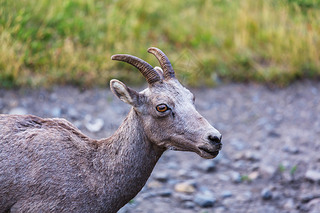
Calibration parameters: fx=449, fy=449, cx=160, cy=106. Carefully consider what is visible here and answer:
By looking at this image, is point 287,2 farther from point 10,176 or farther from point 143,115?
point 10,176

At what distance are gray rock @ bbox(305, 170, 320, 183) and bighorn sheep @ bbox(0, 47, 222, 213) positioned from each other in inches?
116

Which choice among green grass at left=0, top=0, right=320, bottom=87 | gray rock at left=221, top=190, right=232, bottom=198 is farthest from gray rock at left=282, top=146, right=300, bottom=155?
green grass at left=0, top=0, right=320, bottom=87

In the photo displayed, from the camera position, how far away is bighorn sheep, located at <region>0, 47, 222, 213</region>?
350 cm

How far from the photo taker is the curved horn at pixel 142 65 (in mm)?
3677

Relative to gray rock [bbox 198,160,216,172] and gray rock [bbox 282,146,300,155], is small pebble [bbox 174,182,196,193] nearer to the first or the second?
gray rock [bbox 198,160,216,172]

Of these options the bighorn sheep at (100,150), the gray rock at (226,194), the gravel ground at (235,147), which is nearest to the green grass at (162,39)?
the gravel ground at (235,147)

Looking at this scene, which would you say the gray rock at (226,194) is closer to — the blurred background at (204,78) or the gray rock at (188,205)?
the blurred background at (204,78)

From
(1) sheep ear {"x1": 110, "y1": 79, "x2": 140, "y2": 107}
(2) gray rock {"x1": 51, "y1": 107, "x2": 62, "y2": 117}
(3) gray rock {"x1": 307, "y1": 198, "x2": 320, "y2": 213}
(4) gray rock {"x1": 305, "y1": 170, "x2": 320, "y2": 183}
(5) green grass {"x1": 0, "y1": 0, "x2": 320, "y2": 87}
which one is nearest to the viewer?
(1) sheep ear {"x1": 110, "y1": 79, "x2": 140, "y2": 107}

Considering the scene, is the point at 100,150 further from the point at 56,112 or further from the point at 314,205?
the point at 56,112

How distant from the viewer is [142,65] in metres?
3.71

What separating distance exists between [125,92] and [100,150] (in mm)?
577

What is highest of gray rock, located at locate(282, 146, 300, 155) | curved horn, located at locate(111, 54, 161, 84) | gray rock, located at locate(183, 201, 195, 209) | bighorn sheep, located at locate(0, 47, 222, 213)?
gray rock, located at locate(282, 146, 300, 155)

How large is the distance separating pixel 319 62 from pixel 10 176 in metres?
7.18

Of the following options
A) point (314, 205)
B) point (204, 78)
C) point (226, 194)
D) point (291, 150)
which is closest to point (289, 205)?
point (314, 205)
